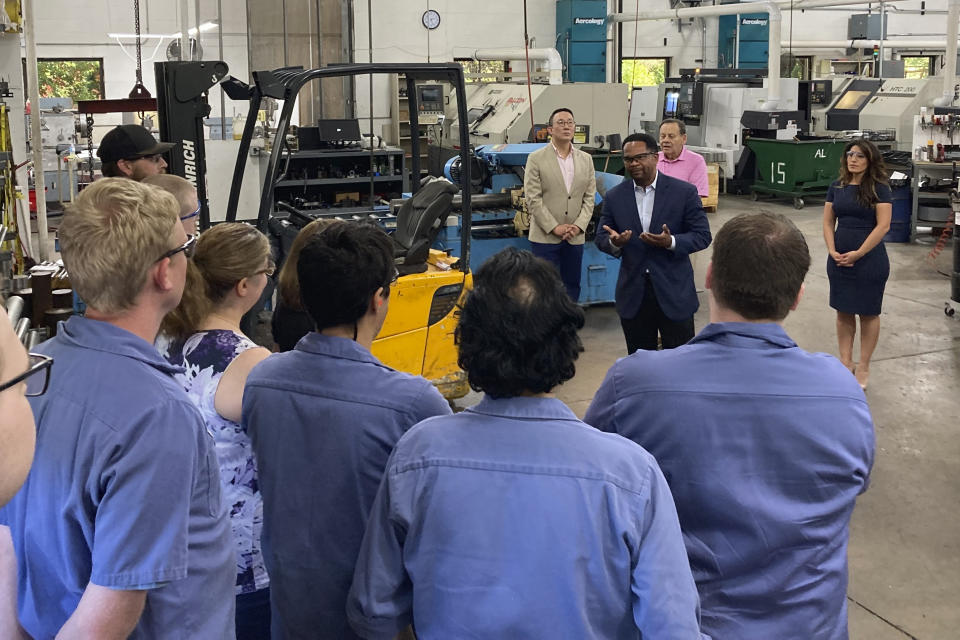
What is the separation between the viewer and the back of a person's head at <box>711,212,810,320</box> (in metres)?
1.86

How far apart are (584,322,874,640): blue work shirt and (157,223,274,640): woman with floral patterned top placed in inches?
32.1

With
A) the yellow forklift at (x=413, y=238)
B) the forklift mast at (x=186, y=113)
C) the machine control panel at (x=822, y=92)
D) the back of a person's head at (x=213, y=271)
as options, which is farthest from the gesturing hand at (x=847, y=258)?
the machine control panel at (x=822, y=92)

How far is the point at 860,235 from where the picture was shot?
16.9ft

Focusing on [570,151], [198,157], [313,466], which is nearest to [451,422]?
[313,466]

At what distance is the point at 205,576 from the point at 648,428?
82 cm

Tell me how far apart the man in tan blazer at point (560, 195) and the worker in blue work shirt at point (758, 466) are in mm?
4281

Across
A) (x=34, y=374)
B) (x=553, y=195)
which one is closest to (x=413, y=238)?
(x=553, y=195)

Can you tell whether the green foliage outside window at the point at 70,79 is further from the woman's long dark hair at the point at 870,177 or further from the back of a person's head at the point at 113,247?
the back of a person's head at the point at 113,247

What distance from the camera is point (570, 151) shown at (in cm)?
620

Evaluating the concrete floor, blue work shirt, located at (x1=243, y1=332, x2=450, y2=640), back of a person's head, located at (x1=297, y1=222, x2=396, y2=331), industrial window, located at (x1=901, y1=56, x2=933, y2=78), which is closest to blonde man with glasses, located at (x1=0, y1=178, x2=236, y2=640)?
blue work shirt, located at (x1=243, y1=332, x2=450, y2=640)

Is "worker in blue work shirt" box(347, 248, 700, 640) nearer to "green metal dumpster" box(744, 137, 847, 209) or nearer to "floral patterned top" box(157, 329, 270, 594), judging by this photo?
"floral patterned top" box(157, 329, 270, 594)

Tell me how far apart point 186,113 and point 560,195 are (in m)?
2.37

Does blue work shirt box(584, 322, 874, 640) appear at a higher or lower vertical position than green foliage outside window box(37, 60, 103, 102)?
lower

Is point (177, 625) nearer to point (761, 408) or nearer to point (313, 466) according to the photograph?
point (313, 466)
